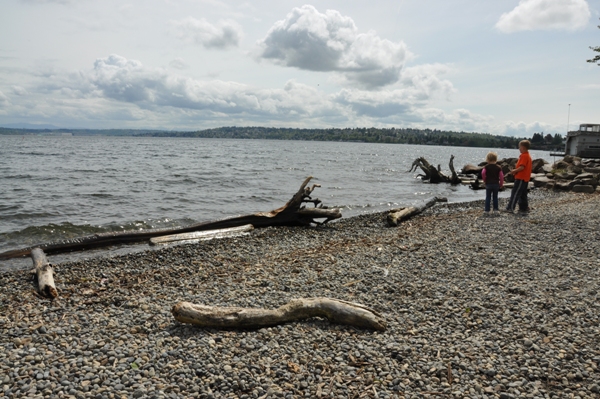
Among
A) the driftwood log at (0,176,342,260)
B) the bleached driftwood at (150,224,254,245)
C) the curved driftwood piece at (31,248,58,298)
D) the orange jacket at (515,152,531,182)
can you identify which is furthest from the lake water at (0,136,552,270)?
the orange jacket at (515,152,531,182)

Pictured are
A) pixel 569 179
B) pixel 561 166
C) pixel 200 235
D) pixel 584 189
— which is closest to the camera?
pixel 200 235

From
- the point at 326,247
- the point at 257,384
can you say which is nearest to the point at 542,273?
the point at 326,247

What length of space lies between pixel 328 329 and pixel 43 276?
7051 mm

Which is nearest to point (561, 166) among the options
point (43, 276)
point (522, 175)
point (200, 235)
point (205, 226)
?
point (522, 175)

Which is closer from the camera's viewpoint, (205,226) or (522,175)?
(205,226)

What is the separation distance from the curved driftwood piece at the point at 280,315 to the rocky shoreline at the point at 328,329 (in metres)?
0.14

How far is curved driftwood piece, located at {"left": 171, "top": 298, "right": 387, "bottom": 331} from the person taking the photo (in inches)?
248

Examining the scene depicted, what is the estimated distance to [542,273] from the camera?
28.8ft

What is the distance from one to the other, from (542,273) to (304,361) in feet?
20.2

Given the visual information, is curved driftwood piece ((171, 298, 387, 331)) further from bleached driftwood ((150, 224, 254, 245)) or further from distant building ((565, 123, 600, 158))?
distant building ((565, 123, 600, 158))

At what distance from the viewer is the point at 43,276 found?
31.0 feet

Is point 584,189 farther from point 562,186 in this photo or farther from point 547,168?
point 547,168

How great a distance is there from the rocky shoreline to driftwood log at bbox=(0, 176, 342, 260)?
6.89 feet

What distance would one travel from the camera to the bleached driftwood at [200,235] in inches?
551
